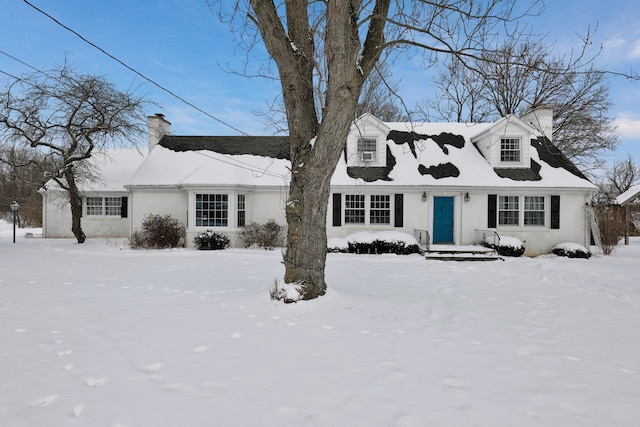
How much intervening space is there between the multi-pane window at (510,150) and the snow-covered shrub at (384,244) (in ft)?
19.2

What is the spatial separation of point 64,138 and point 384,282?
17.3 m

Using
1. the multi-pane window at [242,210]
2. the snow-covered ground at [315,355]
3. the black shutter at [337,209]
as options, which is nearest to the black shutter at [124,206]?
the multi-pane window at [242,210]

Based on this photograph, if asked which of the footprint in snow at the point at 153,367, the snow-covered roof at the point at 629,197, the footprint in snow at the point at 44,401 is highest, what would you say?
the snow-covered roof at the point at 629,197

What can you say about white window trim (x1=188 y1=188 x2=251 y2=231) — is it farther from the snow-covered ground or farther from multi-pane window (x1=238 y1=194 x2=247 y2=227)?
the snow-covered ground

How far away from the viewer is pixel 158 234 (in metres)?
15.1

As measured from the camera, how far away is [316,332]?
4.60 metres

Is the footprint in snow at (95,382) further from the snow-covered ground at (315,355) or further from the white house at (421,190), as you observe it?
the white house at (421,190)

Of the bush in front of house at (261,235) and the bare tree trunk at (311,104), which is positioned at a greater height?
the bare tree trunk at (311,104)

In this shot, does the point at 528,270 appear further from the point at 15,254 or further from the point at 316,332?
the point at 15,254

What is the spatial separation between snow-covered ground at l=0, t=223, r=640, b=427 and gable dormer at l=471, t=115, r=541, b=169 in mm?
8746

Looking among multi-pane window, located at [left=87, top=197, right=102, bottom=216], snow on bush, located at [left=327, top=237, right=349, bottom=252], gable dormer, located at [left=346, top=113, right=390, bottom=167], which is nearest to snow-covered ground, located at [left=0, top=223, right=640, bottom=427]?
snow on bush, located at [left=327, top=237, right=349, bottom=252]

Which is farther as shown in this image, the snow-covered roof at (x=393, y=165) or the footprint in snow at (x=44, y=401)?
the snow-covered roof at (x=393, y=165)

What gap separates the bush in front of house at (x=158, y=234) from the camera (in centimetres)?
1510

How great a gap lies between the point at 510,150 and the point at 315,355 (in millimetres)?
14934
